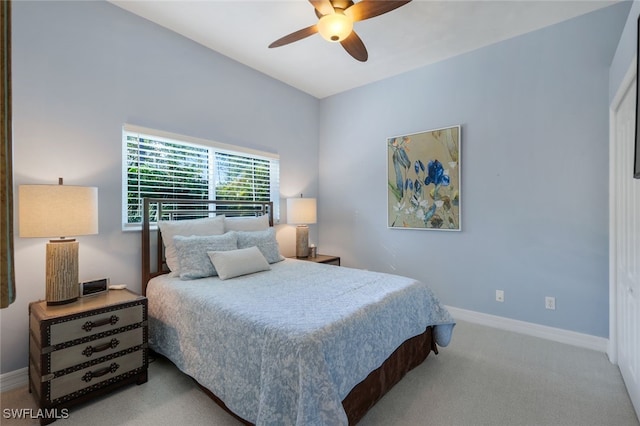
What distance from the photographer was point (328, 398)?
4.60 feet

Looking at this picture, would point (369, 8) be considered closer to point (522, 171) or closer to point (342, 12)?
point (342, 12)

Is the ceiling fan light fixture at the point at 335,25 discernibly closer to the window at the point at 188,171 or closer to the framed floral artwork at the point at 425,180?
the window at the point at 188,171

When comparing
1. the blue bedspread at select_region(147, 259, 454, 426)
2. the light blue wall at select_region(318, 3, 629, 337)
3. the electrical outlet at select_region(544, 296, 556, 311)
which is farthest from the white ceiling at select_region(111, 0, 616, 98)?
the electrical outlet at select_region(544, 296, 556, 311)

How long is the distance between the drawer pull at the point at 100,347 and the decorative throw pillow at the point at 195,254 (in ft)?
2.06

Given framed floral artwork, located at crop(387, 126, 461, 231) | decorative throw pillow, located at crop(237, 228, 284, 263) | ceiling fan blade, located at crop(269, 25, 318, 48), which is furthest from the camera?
framed floral artwork, located at crop(387, 126, 461, 231)

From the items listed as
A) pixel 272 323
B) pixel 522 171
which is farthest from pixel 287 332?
pixel 522 171

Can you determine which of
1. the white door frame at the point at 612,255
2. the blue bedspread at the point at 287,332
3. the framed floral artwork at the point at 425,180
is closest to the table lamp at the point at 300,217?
the framed floral artwork at the point at 425,180

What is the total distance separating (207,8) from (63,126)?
1.53 m

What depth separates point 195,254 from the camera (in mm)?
2619

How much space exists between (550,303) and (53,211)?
13.6ft

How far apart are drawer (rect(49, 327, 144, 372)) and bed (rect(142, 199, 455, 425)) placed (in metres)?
0.23

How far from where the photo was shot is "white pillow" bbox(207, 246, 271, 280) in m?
2.57

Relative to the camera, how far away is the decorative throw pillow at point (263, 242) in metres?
3.04

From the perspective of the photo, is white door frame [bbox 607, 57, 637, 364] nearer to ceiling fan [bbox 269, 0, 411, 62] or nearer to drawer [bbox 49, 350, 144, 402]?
ceiling fan [bbox 269, 0, 411, 62]
